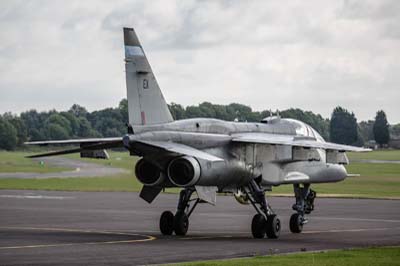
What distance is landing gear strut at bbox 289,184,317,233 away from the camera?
3300 cm

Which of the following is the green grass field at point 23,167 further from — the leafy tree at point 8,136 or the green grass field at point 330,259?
the green grass field at point 330,259

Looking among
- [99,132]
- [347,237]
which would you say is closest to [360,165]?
[99,132]

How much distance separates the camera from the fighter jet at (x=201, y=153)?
28031 mm

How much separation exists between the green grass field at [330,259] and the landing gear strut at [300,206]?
764 cm

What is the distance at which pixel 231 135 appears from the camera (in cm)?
3045

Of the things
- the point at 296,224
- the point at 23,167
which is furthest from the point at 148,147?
the point at 23,167

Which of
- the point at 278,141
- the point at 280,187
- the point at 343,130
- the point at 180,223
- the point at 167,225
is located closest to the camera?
the point at 278,141

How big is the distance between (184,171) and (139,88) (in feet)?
8.81

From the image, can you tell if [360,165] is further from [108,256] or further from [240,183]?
[108,256]

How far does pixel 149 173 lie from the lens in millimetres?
29031

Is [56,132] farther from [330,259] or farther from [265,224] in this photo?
[330,259]

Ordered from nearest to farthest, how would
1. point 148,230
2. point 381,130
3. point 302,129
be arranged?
1. point 148,230
2. point 302,129
3. point 381,130

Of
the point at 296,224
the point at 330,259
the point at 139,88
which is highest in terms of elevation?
the point at 139,88

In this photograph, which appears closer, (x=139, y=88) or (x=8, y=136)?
(x=139, y=88)
